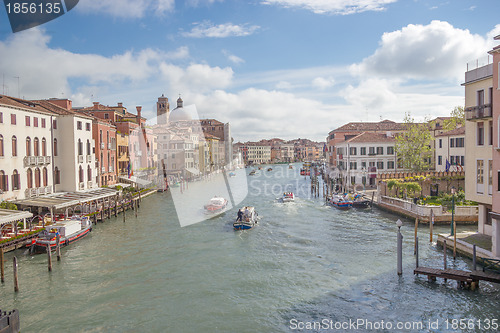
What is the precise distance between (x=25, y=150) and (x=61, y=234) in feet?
27.1

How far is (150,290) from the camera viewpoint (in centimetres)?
1413

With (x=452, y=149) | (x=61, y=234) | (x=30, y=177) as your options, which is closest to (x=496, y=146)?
(x=61, y=234)

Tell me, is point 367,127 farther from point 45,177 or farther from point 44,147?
point 45,177

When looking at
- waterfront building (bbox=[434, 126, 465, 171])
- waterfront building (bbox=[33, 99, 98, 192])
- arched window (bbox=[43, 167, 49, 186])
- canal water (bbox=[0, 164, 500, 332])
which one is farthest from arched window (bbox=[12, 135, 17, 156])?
waterfront building (bbox=[434, 126, 465, 171])

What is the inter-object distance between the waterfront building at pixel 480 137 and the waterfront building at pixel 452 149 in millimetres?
17107

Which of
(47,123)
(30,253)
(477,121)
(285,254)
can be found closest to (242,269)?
(285,254)

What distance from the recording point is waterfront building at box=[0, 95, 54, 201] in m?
22.7

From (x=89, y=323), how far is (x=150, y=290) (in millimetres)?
2788

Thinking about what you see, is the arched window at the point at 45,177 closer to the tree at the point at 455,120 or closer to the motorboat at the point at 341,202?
the motorboat at the point at 341,202

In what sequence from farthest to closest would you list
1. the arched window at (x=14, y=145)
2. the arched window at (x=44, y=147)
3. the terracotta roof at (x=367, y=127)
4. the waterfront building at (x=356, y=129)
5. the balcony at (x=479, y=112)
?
the terracotta roof at (x=367, y=127)
the waterfront building at (x=356, y=129)
the arched window at (x=44, y=147)
the arched window at (x=14, y=145)
the balcony at (x=479, y=112)

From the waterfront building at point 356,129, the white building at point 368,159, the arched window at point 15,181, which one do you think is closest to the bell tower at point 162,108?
the waterfront building at point 356,129

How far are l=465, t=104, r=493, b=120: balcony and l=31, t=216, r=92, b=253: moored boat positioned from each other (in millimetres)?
19873

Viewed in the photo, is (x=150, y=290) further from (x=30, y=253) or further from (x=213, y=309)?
(x=30, y=253)

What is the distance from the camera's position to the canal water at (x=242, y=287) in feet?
38.2
